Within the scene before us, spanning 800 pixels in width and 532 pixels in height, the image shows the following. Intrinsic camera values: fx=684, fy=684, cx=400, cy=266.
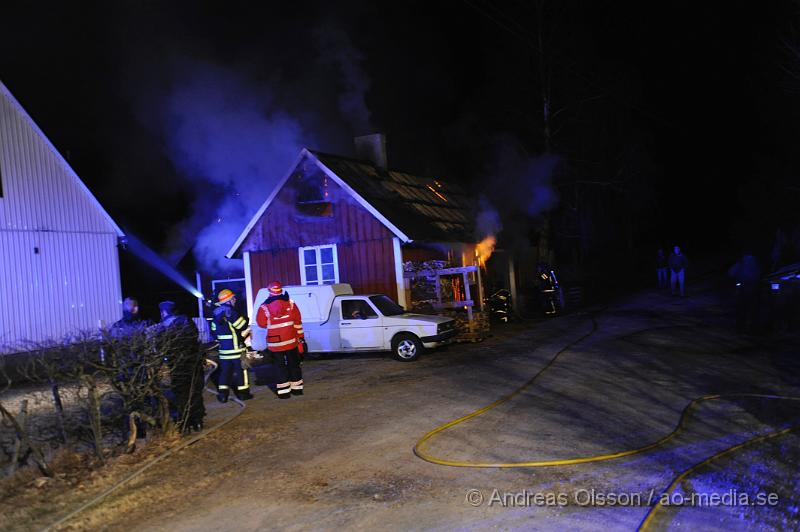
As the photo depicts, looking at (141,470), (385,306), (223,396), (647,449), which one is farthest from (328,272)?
(647,449)

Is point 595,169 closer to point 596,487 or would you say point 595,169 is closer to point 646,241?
point 646,241

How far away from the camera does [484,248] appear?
24.0 meters

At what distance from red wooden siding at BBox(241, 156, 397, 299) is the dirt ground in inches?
242

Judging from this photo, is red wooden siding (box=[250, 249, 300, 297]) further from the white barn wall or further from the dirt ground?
the dirt ground

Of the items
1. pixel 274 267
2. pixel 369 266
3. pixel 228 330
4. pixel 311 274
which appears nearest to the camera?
pixel 228 330

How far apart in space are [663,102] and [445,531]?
44865 millimetres

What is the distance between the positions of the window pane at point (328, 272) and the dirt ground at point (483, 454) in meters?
6.94

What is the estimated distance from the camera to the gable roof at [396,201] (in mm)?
19266

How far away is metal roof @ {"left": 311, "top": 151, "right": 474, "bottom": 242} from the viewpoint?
64.5 feet

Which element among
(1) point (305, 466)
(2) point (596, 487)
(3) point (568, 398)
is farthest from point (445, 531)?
(3) point (568, 398)

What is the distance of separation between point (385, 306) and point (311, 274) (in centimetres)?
514

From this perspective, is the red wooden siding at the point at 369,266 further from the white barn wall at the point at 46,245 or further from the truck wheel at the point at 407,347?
the white barn wall at the point at 46,245

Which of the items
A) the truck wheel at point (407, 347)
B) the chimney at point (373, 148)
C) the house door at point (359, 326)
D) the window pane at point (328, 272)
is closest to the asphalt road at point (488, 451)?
the truck wheel at point (407, 347)

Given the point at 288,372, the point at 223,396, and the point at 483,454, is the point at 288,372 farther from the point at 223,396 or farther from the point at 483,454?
the point at 483,454
